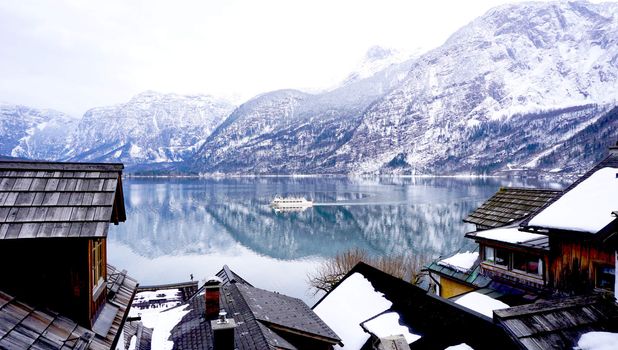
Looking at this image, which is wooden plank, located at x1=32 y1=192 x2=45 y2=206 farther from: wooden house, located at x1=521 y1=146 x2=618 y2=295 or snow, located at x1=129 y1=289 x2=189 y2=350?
wooden house, located at x1=521 y1=146 x2=618 y2=295

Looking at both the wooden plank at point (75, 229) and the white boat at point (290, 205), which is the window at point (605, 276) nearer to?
the wooden plank at point (75, 229)

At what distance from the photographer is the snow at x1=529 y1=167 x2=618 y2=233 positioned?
41.8 feet

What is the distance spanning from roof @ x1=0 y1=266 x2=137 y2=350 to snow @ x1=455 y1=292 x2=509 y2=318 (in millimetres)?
12795

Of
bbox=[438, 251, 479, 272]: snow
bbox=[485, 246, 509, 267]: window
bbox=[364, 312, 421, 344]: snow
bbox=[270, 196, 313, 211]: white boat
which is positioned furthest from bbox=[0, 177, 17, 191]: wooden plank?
bbox=[270, 196, 313, 211]: white boat

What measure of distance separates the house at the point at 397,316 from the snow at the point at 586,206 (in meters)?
4.00

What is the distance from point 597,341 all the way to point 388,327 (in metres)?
8.07

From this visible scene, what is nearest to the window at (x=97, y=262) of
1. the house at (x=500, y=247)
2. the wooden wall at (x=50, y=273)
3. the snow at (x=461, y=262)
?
the wooden wall at (x=50, y=273)

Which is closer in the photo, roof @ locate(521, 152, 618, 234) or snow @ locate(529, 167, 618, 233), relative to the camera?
snow @ locate(529, 167, 618, 233)

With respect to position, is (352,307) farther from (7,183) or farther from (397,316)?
(7,183)

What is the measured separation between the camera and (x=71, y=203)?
8.42 m

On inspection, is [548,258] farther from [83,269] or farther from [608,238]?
[83,269]

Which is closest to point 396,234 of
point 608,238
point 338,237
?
point 338,237

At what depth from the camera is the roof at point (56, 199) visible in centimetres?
790

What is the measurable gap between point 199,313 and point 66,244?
9081 millimetres
